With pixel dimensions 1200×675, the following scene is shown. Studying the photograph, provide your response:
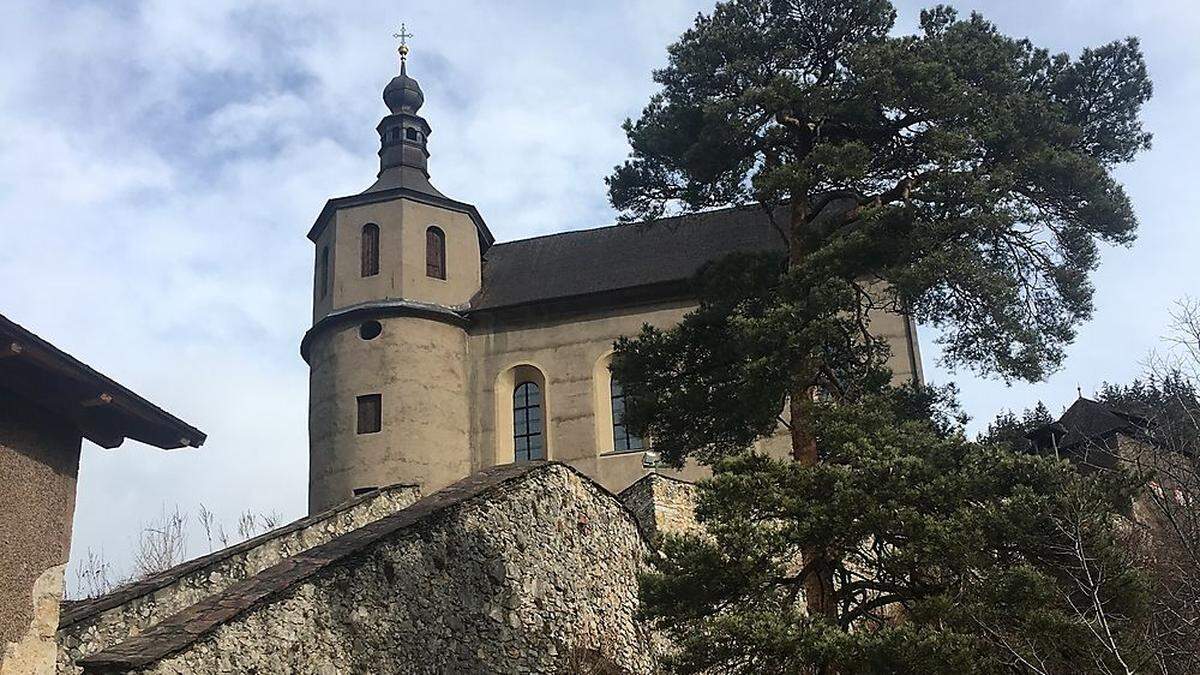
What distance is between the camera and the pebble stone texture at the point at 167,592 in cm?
1073

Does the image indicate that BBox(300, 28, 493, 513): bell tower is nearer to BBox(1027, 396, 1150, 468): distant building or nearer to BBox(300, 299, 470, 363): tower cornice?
BBox(300, 299, 470, 363): tower cornice

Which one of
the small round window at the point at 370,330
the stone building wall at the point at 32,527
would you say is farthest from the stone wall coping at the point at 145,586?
the small round window at the point at 370,330

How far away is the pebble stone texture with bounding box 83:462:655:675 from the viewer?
916 centimetres

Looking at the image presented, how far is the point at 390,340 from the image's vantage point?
28.2m

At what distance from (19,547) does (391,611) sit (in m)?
3.61

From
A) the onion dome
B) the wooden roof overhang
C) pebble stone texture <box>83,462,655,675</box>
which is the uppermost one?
the onion dome

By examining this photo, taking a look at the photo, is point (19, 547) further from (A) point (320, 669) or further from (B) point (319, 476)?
(B) point (319, 476)

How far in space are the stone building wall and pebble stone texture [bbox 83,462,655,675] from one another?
513 mm

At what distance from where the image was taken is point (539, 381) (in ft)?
94.5

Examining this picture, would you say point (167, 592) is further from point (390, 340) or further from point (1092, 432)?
point (1092, 432)

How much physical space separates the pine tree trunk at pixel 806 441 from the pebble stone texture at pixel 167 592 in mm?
6104

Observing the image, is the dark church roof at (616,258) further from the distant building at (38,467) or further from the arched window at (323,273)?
the distant building at (38,467)

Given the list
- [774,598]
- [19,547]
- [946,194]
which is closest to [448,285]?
[946,194]

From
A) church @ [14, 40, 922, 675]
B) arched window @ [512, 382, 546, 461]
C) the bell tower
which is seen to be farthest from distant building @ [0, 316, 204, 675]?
arched window @ [512, 382, 546, 461]
